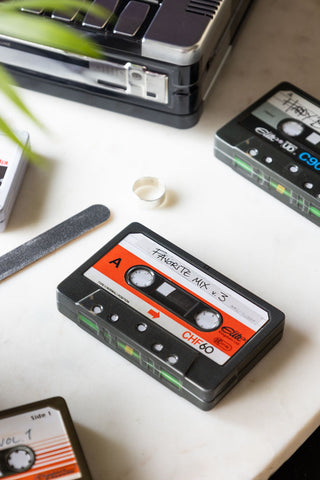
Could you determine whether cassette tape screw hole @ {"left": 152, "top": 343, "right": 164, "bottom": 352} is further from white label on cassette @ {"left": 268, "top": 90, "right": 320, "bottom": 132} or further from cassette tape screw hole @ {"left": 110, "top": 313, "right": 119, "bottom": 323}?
white label on cassette @ {"left": 268, "top": 90, "right": 320, "bottom": 132}

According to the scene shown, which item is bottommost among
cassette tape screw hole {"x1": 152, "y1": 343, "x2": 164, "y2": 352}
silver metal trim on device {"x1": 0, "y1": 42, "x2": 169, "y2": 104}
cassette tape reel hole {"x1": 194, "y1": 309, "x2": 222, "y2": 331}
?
cassette tape screw hole {"x1": 152, "y1": 343, "x2": 164, "y2": 352}

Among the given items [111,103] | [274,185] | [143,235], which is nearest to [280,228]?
[274,185]

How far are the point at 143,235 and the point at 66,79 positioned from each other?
320 mm

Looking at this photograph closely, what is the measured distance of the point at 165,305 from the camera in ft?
3.43

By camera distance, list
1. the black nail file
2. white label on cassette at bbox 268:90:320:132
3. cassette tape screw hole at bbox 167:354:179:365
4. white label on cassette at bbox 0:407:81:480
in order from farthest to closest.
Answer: white label on cassette at bbox 268:90:320:132 < the black nail file < cassette tape screw hole at bbox 167:354:179:365 < white label on cassette at bbox 0:407:81:480

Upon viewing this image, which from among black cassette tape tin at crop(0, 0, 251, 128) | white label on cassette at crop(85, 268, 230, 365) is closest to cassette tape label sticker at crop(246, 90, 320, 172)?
black cassette tape tin at crop(0, 0, 251, 128)

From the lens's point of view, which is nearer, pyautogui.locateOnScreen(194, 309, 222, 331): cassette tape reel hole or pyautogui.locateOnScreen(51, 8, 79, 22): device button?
pyautogui.locateOnScreen(194, 309, 222, 331): cassette tape reel hole

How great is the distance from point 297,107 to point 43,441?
0.66 metres

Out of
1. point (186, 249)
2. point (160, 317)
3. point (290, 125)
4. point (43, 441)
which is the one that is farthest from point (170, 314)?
point (290, 125)

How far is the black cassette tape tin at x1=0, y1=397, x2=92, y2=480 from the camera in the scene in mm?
864

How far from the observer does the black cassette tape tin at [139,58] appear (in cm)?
116

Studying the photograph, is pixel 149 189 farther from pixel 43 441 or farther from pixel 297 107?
pixel 43 441

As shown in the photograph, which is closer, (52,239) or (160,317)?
(160,317)

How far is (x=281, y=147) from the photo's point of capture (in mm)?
1201
